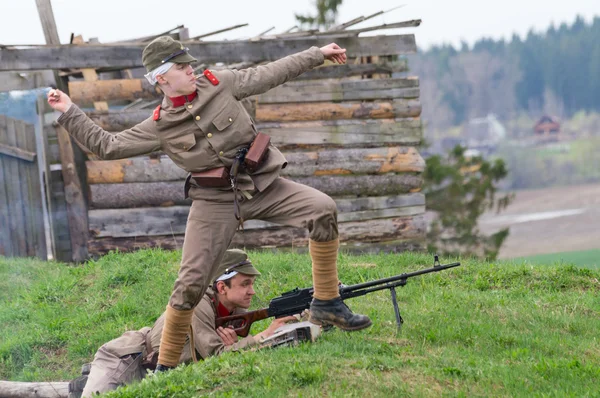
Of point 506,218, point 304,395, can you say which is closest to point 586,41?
point 506,218

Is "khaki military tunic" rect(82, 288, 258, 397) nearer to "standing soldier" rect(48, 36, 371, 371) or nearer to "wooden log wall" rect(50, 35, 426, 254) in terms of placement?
"standing soldier" rect(48, 36, 371, 371)

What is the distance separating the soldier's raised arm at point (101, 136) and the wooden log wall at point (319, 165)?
229 inches

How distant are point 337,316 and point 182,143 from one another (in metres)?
1.72

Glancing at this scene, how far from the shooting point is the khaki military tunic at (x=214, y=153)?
20.2 ft

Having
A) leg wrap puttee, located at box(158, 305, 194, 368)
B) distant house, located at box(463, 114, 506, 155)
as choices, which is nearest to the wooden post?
leg wrap puttee, located at box(158, 305, 194, 368)

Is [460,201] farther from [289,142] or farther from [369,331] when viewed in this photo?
[369,331]

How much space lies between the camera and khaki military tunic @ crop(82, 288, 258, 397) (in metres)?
6.48

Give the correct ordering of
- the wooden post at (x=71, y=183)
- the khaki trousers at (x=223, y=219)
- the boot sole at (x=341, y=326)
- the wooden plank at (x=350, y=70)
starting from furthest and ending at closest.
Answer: the wooden plank at (x=350, y=70) < the wooden post at (x=71, y=183) < the boot sole at (x=341, y=326) < the khaki trousers at (x=223, y=219)

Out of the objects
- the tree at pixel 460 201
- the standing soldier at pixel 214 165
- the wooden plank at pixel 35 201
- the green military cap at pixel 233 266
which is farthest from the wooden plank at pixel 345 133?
the tree at pixel 460 201

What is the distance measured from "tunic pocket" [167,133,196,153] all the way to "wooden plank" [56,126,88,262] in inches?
242

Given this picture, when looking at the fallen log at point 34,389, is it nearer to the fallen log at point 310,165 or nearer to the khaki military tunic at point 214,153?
the khaki military tunic at point 214,153

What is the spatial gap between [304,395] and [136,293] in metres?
4.36

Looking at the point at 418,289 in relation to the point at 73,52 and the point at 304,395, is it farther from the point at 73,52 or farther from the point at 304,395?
the point at 73,52

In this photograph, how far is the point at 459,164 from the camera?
3009 centimetres
